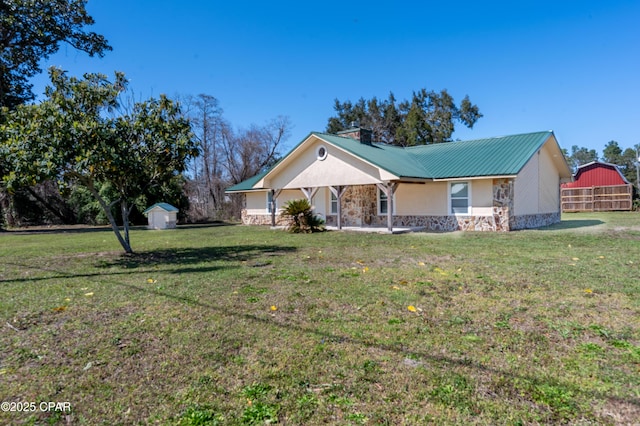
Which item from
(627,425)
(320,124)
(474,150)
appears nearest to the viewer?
(627,425)

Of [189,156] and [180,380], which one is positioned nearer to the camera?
[180,380]

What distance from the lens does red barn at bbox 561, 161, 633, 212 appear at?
28.1 metres

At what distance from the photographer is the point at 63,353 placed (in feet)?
11.5

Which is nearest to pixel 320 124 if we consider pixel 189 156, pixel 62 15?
pixel 62 15

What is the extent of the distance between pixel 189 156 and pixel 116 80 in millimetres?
2510

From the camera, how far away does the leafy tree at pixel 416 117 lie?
3747cm

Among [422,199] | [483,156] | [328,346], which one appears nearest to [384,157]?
[422,199]

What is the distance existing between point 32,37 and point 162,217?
12176 millimetres

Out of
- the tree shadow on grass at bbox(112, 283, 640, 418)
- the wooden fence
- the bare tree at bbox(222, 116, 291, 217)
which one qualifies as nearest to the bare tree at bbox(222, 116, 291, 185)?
the bare tree at bbox(222, 116, 291, 217)

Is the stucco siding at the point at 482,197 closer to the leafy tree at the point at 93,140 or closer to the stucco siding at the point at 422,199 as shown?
the stucco siding at the point at 422,199

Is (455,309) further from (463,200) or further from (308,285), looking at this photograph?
(463,200)

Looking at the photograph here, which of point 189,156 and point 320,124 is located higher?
point 320,124

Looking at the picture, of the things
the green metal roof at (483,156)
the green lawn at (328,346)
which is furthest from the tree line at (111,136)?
the green metal roof at (483,156)

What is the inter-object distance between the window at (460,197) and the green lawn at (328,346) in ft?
29.8
